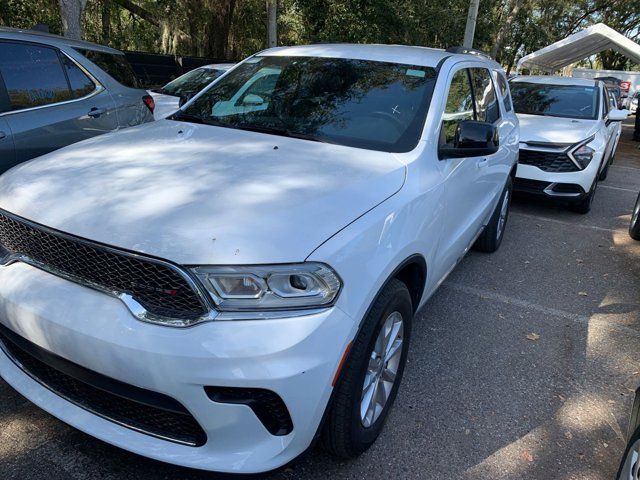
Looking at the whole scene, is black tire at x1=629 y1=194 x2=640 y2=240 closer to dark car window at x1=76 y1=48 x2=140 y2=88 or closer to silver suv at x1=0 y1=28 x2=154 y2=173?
silver suv at x1=0 y1=28 x2=154 y2=173

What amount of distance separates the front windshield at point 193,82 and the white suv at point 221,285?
629cm

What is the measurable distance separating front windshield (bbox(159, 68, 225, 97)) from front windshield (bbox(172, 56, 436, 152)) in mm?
5410

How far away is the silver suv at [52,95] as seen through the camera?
13.2 ft

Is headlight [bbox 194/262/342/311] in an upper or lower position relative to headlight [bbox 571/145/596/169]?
upper

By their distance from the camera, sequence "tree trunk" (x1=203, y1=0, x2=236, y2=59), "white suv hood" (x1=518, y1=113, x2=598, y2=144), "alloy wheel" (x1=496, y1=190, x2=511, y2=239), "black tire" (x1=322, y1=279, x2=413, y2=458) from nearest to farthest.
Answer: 1. "black tire" (x1=322, y1=279, x2=413, y2=458)
2. "alloy wheel" (x1=496, y1=190, x2=511, y2=239)
3. "white suv hood" (x1=518, y1=113, x2=598, y2=144)
4. "tree trunk" (x1=203, y1=0, x2=236, y2=59)

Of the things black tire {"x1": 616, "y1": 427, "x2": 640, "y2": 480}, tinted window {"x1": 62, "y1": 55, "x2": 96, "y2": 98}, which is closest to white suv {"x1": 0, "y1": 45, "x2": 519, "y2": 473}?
black tire {"x1": 616, "y1": 427, "x2": 640, "y2": 480}

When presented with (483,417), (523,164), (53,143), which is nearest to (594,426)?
(483,417)

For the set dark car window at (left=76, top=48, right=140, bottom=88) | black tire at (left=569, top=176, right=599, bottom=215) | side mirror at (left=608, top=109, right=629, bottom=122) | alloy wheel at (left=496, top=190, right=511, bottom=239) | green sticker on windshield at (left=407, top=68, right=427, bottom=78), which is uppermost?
green sticker on windshield at (left=407, top=68, right=427, bottom=78)

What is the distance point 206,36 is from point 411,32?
7796mm

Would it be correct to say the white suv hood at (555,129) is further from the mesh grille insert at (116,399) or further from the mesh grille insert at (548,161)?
the mesh grille insert at (116,399)

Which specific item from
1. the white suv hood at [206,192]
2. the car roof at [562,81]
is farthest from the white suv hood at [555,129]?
the white suv hood at [206,192]

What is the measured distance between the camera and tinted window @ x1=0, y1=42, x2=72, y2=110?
161 inches

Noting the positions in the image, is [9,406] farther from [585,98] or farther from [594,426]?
[585,98]

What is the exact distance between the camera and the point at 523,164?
714 centimetres
